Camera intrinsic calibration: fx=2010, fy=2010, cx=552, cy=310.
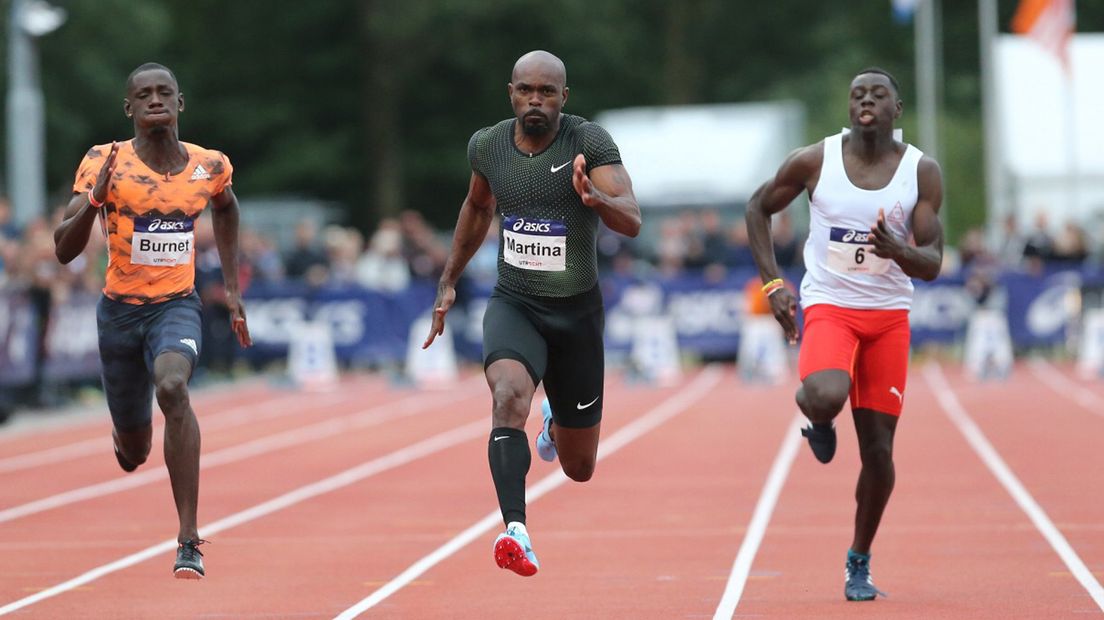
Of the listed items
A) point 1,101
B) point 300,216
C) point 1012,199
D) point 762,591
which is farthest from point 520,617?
point 1,101

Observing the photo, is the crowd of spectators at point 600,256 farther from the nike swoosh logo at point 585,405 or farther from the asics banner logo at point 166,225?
the nike swoosh logo at point 585,405

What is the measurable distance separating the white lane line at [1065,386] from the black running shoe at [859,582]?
1186cm

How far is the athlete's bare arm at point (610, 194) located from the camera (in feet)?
25.3

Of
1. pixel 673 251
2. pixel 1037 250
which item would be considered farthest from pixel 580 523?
pixel 1037 250

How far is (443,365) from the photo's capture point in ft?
87.5

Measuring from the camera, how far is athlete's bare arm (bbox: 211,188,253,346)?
363 inches

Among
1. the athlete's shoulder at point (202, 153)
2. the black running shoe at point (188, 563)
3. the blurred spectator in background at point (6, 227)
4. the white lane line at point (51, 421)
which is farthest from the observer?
the blurred spectator in background at point (6, 227)

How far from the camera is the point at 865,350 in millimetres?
8711

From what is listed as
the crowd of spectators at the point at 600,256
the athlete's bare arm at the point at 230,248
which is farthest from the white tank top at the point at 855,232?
the crowd of spectators at the point at 600,256

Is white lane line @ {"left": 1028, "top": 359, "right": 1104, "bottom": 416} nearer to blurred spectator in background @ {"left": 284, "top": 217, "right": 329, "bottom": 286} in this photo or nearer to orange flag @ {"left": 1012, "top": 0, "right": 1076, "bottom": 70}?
orange flag @ {"left": 1012, "top": 0, "right": 1076, "bottom": 70}

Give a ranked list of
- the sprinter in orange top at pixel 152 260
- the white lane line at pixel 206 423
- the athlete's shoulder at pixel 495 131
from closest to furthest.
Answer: the athlete's shoulder at pixel 495 131, the sprinter in orange top at pixel 152 260, the white lane line at pixel 206 423

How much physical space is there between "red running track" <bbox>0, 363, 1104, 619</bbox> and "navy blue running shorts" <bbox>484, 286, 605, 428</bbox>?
88 cm

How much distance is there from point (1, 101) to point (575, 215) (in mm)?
38157

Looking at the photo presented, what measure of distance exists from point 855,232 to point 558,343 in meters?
1.38
